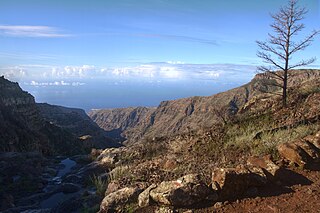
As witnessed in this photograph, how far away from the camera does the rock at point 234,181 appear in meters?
7.49

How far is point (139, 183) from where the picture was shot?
8875mm

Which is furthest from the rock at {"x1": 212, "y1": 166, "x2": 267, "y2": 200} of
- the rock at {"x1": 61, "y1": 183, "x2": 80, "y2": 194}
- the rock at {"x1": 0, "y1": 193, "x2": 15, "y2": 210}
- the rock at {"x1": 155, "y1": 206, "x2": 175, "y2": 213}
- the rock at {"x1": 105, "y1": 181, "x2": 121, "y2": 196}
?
the rock at {"x1": 0, "y1": 193, "x2": 15, "y2": 210}

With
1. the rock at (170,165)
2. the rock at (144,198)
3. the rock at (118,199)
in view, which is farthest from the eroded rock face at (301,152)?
the rock at (118,199)

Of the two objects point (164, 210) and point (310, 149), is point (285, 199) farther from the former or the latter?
point (164, 210)

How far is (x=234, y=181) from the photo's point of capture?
7547mm

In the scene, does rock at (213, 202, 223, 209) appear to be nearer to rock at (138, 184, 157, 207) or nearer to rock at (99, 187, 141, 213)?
rock at (138, 184, 157, 207)

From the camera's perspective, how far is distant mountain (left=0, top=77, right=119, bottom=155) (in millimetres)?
44938

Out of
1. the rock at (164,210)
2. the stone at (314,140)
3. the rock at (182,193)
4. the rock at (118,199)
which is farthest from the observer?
the stone at (314,140)

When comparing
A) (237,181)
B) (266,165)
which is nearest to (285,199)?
(237,181)

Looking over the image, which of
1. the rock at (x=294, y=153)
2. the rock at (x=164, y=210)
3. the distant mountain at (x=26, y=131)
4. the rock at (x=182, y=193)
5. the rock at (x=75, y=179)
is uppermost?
the rock at (x=294, y=153)

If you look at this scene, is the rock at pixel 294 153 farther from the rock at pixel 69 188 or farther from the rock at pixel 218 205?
the rock at pixel 69 188

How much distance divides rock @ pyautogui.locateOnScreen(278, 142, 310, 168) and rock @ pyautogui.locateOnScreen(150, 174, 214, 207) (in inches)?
108

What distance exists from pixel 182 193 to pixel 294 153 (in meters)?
3.48

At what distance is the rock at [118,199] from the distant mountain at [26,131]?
115ft
